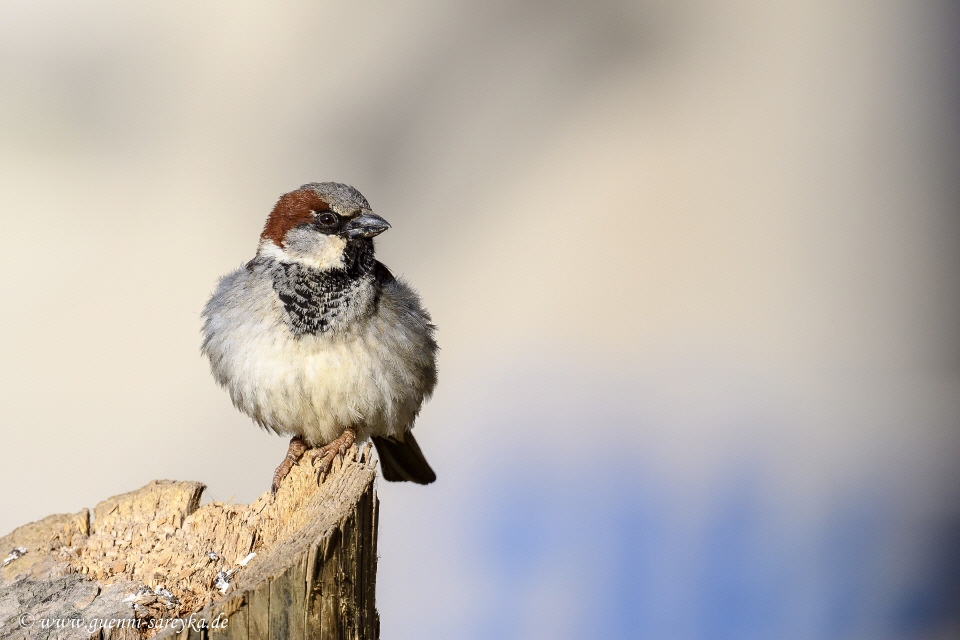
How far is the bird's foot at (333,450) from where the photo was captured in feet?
7.48

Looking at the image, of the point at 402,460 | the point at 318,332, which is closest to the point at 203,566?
the point at 318,332

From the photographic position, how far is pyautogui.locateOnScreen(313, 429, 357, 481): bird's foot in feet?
7.48

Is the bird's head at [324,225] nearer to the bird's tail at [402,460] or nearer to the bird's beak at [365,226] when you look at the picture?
the bird's beak at [365,226]

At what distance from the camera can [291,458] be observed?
275 centimetres

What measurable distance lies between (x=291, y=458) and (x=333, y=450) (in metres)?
0.25

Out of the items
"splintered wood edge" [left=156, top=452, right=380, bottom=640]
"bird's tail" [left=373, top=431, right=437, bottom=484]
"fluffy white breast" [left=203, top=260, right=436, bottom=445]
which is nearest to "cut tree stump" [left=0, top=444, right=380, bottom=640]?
"splintered wood edge" [left=156, top=452, right=380, bottom=640]

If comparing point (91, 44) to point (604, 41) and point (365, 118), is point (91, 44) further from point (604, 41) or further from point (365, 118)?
point (604, 41)

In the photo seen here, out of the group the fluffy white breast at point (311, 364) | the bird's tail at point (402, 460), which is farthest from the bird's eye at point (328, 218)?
the bird's tail at point (402, 460)

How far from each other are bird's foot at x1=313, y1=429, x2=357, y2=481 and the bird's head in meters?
0.48

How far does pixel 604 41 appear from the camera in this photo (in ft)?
15.3

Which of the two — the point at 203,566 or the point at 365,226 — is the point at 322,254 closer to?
the point at 365,226

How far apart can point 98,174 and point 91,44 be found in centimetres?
61

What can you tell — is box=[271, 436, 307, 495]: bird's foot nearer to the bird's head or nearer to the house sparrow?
the house sparrow

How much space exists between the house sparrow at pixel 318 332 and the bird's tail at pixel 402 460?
0.46 metres
